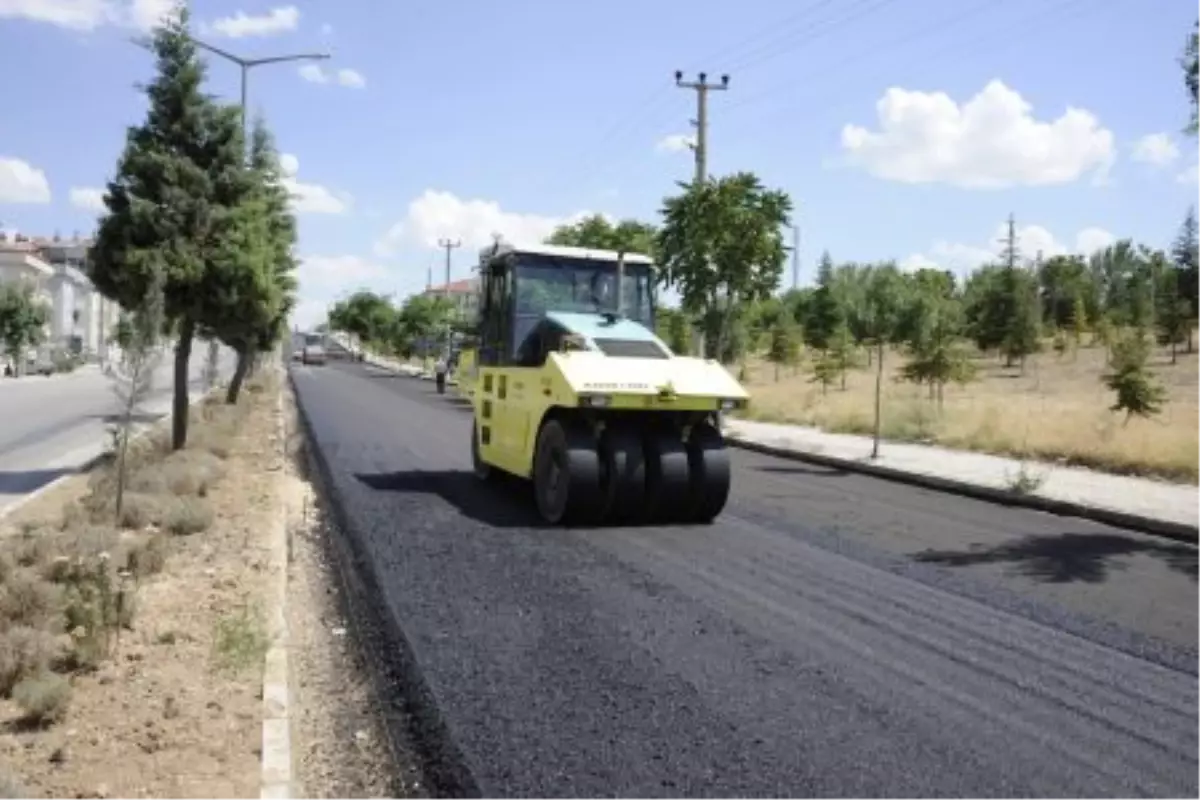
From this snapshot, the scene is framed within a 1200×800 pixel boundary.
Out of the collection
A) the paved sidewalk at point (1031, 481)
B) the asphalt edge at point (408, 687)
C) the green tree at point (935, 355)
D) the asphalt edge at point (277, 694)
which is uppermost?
the green tree at point (935, 355)

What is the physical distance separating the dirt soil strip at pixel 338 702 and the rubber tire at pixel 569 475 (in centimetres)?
237

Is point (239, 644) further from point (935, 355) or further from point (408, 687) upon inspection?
point (935, 355)

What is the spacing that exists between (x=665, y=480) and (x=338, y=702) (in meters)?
5.76

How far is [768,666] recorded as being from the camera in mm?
6441

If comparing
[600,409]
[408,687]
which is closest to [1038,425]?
[600,409]

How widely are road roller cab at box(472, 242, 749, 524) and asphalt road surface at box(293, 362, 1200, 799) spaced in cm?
43

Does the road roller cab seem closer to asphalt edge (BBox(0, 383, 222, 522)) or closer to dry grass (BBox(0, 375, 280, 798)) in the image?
dry grass (BBox(0, 375, 280, 798))

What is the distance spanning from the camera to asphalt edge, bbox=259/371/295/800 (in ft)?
15.4

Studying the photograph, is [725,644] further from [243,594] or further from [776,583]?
[243,594]

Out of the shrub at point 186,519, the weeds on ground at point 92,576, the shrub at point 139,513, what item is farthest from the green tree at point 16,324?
the shrub at point 186,519

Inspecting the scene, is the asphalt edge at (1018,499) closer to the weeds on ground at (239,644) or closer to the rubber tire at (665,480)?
the rubber tire at (665,480)

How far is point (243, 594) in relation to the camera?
799cm

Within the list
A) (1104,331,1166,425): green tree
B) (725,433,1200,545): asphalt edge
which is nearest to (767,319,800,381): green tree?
(1104,331,1166,425): green tree

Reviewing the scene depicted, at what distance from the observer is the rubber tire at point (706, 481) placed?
11.6m
